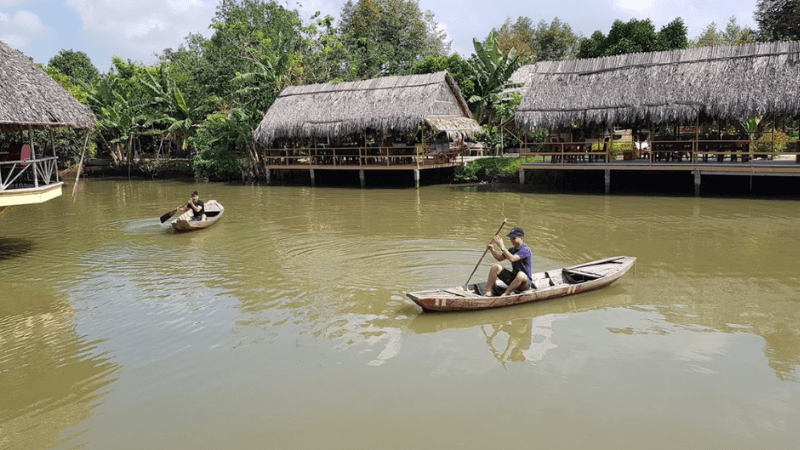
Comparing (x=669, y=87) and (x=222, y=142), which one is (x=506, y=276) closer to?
(x=669, y=87)

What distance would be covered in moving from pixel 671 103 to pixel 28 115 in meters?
16.2

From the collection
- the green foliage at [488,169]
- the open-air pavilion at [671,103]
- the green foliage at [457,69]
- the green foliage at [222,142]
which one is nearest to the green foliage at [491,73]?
the green foliage at [457,69]

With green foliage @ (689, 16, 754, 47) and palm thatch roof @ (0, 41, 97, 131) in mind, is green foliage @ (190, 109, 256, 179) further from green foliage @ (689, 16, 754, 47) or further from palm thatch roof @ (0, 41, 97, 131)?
green foliage @ (689, 16, 754, 47)

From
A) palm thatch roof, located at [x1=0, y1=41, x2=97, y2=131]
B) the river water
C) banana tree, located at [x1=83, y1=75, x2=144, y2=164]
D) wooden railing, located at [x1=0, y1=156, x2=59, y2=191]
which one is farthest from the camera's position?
banana tree, located at [x1=83, y1=75, x2=144, y2=164]

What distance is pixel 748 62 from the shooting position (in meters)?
17.8

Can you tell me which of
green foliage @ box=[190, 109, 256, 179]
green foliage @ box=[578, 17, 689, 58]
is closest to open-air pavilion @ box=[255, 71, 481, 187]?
green foliage @ box=[190, 109, 256, 179]

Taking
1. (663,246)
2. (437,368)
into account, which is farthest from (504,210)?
(437,368)

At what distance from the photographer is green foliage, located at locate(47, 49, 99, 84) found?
4065 centimetres

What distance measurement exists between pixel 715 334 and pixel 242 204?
50.4ft

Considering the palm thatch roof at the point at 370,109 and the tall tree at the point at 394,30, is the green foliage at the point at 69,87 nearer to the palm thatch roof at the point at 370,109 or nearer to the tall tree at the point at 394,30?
the palm thatch roof at the point at 370,109

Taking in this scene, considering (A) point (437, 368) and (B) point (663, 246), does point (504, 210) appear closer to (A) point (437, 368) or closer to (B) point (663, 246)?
(B) point (663, 246)

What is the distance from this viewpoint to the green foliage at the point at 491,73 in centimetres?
2620

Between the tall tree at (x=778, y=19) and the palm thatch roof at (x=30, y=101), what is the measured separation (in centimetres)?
3120

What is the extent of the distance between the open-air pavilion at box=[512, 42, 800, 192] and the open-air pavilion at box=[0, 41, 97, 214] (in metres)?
13.3
